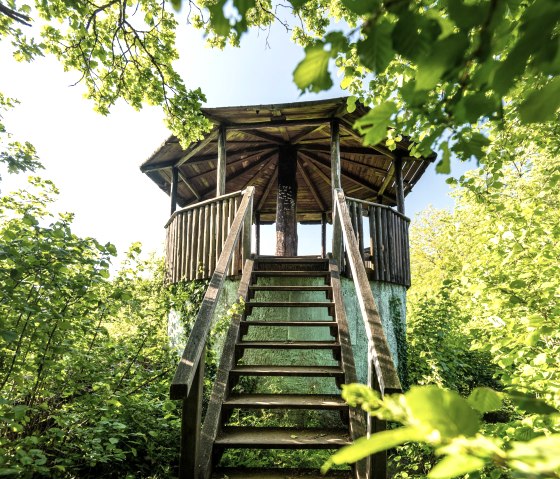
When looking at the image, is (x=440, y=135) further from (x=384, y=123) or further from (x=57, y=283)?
(x=57, y=283)

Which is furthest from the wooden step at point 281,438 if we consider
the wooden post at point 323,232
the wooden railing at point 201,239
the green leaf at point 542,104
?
the wooden post at point 323,232

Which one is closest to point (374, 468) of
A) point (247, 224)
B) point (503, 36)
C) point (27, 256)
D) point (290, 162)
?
point (503, 36)

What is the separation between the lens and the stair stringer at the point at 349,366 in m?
2.40

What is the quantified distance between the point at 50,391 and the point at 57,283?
3.03ft

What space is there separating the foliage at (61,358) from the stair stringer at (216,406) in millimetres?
426

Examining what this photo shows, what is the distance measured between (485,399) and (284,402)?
2437mm

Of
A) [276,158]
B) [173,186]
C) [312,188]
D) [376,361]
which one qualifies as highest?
[276,158]

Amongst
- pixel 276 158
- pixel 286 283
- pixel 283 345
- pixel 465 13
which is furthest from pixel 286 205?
pixel 465 13

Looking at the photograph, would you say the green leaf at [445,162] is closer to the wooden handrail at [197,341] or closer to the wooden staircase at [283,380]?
the wooden handrail at [197,341]

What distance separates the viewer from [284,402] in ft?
9.46

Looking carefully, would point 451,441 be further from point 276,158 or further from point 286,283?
point 276,158

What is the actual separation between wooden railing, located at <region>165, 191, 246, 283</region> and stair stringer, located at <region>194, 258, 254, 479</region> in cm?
179

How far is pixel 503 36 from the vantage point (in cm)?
81

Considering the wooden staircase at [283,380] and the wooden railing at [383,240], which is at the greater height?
the wooden railing at [383,240]
